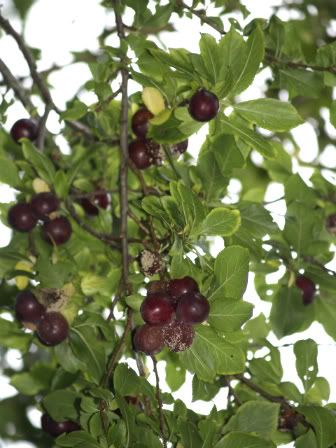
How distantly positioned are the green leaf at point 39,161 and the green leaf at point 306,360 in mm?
661

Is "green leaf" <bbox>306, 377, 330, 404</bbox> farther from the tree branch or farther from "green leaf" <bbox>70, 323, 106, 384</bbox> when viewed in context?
"green leaf" <bbox>70, 323, 106, 384</bbox>

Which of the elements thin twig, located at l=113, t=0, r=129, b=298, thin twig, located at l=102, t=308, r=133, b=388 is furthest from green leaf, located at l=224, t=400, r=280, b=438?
thin twig, located at l=113, t=0, r=129, b=298

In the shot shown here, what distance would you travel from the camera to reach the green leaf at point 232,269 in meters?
1.13

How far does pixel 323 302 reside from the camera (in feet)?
5.25

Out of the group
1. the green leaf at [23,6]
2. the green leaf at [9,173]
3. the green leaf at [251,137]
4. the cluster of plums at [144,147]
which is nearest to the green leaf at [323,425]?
the green leaf at [251,137]

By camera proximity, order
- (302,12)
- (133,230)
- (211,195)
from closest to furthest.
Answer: (211,195)
(133,230)
(302,12)

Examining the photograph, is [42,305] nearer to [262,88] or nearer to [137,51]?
[137,51]

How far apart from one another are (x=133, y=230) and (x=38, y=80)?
0.46m

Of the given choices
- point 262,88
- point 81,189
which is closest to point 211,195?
point 81,189

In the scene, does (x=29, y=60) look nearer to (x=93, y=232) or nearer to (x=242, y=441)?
(x=93, y=232)

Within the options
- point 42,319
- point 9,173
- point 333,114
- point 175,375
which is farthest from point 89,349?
point 333,114

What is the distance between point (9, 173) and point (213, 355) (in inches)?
26.3

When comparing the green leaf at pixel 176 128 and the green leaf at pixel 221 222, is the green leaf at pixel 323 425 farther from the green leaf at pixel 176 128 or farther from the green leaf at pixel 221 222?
the green leaf at pixel 176 128

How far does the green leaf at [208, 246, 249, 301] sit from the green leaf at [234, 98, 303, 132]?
26cm
